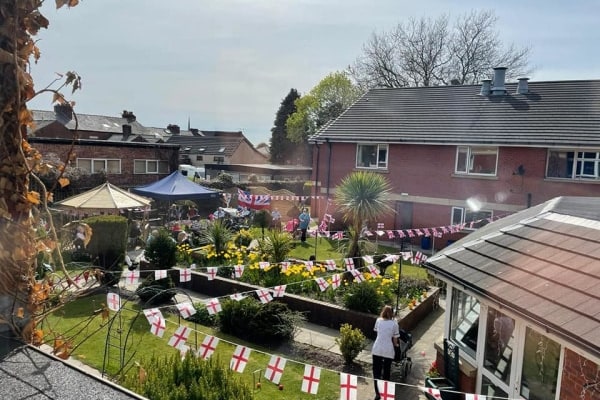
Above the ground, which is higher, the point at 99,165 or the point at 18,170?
the point at 18,170

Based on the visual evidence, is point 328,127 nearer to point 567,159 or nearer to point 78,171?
point 567,159

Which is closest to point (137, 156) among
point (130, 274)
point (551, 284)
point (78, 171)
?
point (78, 171)

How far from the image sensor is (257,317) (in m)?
9.59

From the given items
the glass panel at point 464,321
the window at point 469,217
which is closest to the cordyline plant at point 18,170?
the glass panel at point 464,321

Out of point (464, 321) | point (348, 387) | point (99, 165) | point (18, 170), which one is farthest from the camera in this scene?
point (99, 165)

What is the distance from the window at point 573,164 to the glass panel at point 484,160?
2.21m

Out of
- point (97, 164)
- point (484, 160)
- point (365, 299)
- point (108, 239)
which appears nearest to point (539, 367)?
point (365, 299)

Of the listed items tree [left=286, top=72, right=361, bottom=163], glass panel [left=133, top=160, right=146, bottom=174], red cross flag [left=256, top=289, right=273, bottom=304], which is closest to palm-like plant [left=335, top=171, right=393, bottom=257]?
red cross flag [left=256, top=289, right=273, bottom=304]

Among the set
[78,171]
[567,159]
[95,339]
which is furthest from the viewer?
[78,171]

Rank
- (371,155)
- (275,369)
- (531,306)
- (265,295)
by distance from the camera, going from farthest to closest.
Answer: (371,155)
(265,295)
(275,369)
(531,306)

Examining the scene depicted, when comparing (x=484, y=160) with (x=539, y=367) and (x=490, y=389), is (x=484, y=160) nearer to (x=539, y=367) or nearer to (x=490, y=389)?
(x=490, y=389)

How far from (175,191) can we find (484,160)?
14147 mm

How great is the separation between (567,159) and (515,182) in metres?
2.15

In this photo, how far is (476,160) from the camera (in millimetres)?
20203
